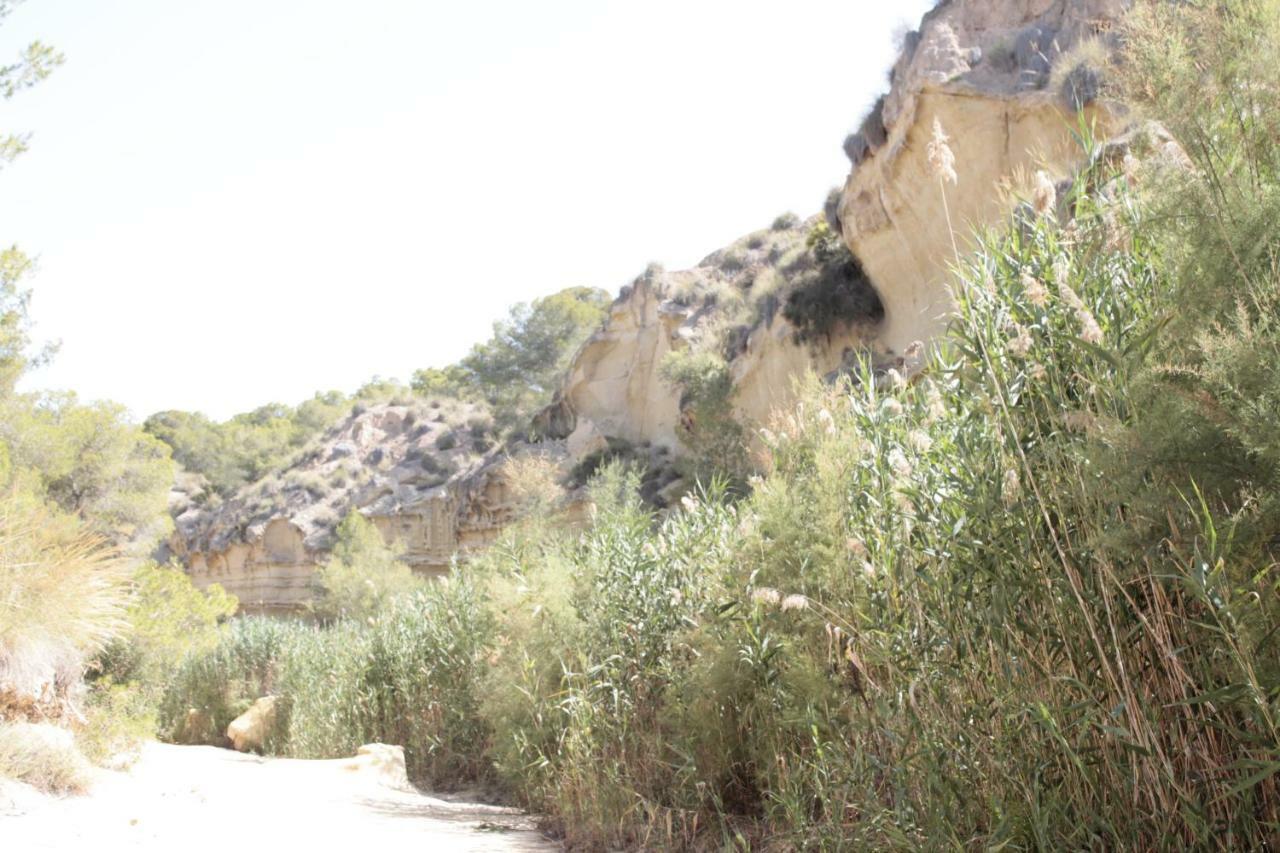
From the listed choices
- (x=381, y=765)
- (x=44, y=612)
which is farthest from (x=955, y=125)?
(x=44, y=612)

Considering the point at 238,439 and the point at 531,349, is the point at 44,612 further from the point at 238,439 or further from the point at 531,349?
the point at 238,439

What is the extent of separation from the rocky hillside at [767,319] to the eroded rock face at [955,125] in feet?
0.14

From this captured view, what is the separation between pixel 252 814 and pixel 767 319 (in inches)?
789

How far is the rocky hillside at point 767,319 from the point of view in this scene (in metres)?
17.7

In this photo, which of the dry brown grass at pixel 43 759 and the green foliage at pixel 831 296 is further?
the green foliage at pixel 831 296

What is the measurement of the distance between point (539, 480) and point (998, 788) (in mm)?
27367

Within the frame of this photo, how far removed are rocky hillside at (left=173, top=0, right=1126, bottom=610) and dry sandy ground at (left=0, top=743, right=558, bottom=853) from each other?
18.1 ft

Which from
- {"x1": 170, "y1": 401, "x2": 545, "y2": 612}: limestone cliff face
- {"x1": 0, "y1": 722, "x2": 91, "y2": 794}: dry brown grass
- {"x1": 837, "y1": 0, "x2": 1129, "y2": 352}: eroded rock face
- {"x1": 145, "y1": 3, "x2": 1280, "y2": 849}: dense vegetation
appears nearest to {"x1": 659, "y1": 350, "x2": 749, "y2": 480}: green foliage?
{"x1": 837, "y1": 0, "x2": 1129, "y2": 352}: eroded rock face

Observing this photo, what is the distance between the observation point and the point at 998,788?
13.0 feet

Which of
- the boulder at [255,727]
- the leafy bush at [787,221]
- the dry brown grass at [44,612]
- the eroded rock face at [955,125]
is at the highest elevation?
the leafy bush at [787,221]

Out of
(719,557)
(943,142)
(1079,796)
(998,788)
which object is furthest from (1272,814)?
(719,557)

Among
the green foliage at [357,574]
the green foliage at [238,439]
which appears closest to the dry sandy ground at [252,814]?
the green foliage at [357,574]

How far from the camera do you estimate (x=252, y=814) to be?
8812 millimetres

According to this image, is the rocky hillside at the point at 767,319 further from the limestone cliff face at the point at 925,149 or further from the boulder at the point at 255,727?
the boulder at the point at 255,727
